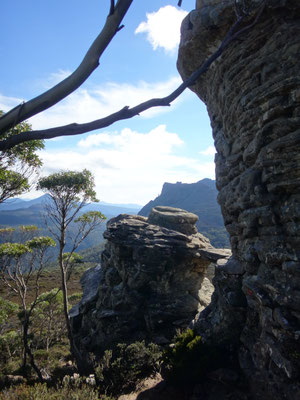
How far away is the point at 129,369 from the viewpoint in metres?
11.3

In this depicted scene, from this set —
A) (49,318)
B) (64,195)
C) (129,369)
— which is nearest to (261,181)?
(129,369)

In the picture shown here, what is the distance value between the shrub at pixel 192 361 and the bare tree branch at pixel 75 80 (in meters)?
9.84

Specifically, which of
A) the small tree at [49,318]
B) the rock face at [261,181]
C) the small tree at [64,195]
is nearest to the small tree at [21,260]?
the small tree at [64,195]

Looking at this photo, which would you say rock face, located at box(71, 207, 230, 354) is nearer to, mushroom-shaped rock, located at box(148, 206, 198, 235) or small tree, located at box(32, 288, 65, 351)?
mushroom-shaped rock, located at box(148, 206, 198, 235)

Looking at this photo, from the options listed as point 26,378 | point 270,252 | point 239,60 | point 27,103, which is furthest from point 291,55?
point 26,378

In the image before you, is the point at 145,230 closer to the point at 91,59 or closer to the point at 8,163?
the point at 8,163

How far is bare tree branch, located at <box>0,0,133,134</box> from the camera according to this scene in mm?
2801

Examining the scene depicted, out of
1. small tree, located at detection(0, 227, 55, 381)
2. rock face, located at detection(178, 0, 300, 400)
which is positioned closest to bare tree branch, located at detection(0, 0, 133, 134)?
rock face, located at detection(178, 0, 300, 400)

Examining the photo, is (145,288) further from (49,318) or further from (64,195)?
(49,318)

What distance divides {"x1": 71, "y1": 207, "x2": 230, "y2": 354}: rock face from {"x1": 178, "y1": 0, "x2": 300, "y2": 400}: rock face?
735cm

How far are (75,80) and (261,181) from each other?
6.27 metres

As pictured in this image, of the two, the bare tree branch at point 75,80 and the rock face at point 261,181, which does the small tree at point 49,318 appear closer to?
the rock face at point 261,181

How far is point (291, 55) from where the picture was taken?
6465 millimetres

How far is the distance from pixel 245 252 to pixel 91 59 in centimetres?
754
